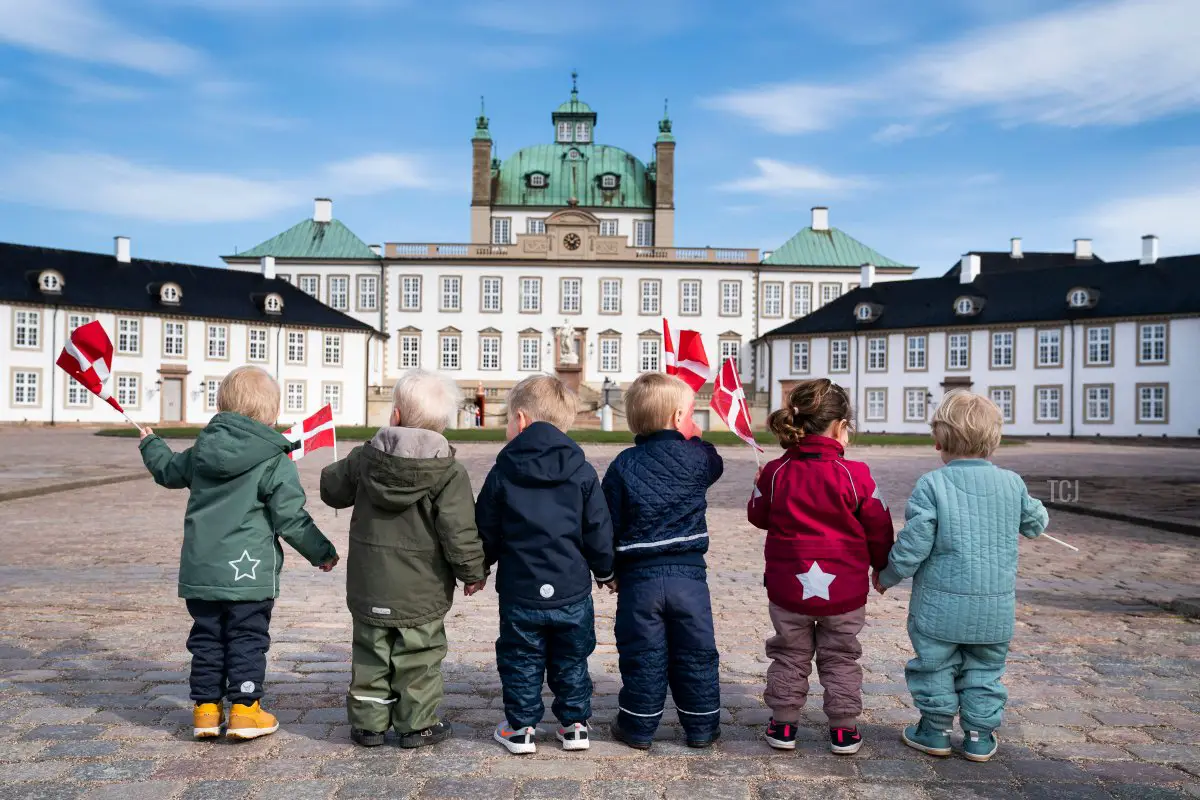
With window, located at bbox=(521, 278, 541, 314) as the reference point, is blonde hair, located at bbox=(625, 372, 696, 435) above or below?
below

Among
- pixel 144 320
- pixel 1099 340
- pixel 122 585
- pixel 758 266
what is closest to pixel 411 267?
pixel 144 320

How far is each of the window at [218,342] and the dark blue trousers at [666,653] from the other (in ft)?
177

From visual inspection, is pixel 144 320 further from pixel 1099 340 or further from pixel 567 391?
pixel 567 391

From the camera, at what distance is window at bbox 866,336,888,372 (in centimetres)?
5544

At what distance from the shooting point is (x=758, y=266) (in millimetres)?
62156

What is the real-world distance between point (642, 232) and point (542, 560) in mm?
64370

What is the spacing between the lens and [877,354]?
55.7m

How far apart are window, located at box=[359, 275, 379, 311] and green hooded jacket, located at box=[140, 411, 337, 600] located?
59.3 metres

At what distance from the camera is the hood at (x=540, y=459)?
4.04 metres

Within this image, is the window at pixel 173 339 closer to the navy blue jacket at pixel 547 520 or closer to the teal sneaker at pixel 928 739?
Answer: the navy blue jacket at pixel 547 520

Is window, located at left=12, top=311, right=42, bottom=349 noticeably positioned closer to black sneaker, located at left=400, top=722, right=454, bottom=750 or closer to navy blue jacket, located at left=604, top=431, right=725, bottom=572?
black sneaker, located at left=400, top=722, right=454, bottom=750

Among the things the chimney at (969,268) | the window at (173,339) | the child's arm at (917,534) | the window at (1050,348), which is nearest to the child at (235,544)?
the child's arm at (917,534)

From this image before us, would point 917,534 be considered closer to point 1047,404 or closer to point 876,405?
point 1047,404

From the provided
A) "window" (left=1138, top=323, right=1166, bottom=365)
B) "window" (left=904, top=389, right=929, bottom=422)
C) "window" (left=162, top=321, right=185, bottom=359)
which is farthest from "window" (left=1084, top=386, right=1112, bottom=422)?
"window" (left=162, top=321, right=185, bottom=359)
